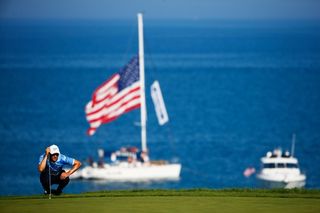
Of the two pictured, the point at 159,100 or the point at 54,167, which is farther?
the point at 159,100

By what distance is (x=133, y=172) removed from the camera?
66625mm

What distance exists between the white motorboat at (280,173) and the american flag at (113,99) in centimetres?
816

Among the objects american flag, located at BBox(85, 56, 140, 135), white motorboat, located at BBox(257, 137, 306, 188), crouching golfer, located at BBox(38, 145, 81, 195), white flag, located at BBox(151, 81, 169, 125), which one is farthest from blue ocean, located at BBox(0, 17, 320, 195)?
crouching golfer, located at BBox(38, 145, 81, 195)

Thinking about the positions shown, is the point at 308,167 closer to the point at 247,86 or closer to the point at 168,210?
the point at 168,210

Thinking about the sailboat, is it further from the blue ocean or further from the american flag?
the american flag

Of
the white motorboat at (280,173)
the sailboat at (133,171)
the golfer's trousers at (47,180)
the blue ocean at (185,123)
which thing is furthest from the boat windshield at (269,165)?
the golfer's trousers at (47,180)

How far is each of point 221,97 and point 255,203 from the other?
361 ft

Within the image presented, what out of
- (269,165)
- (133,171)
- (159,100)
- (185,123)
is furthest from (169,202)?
(185,123)

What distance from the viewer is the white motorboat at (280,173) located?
2393 inches

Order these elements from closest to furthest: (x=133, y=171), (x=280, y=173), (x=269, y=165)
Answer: (x=280, y=173) < (x=269, y=165) < (x=133, y=171)

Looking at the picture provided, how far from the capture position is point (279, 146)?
81.9 metres

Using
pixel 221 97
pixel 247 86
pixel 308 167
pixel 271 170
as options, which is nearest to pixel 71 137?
pixel 308 167

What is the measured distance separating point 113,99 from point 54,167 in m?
36.0

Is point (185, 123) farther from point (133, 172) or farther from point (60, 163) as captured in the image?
point (60, 163)
